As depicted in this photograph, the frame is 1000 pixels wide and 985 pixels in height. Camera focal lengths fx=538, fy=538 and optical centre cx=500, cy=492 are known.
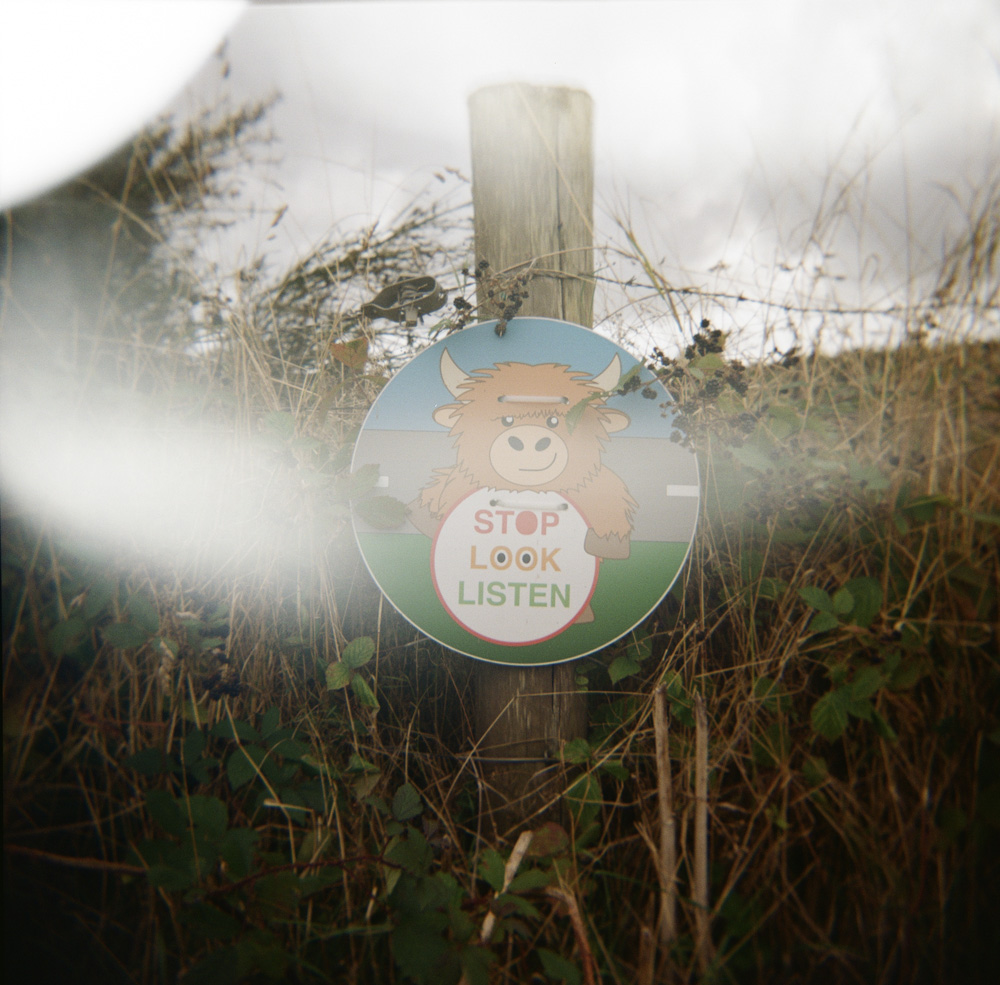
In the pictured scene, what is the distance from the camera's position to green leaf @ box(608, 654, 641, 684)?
1.22 m

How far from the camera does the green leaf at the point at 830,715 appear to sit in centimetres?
109

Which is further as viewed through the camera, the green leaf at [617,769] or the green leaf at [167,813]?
the green leaf at [617,769]

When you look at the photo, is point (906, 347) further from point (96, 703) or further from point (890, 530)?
point (96, 703)

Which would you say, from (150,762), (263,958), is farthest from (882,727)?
(150,762)

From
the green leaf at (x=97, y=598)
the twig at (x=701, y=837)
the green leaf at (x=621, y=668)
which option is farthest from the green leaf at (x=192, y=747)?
the twig at (x=701, y=837)

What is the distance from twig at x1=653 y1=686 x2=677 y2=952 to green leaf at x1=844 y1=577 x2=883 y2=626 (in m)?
0.45

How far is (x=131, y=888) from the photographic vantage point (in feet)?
3.53

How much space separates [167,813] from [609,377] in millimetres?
1216

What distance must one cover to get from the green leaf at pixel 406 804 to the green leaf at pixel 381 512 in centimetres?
56

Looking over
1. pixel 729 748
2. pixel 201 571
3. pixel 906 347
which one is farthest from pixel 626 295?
pixel 201 571

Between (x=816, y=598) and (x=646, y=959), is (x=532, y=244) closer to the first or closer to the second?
(x=816, y=598)

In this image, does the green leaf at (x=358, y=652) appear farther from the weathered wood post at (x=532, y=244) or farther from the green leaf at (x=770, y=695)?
the green leaf at (x=770, y=695)

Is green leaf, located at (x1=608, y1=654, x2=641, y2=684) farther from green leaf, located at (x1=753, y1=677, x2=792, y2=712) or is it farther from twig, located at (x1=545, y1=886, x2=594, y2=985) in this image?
twig, located at (x1=545, y1=886, x2=594, y2=985)

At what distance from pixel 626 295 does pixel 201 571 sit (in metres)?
1.29
